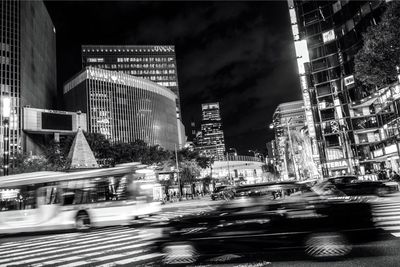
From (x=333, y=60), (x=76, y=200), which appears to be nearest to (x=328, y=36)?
(x=333, y=60)

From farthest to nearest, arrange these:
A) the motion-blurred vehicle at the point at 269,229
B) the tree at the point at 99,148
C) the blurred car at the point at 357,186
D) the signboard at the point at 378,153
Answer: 1. the tree at the point at 99,148
2. the signboard at the point at 378,153
3. the blurred car at the point at 357,186
4. the motion-blurred vehicle at the point at 269,229

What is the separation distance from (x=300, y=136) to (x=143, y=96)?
61.7 metres

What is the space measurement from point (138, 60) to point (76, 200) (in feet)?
529

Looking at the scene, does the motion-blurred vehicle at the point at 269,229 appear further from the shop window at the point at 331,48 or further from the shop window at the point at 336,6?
the shop window at the point at 336,6

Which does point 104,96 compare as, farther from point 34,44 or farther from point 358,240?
point 358,240

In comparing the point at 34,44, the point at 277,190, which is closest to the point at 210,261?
the point at 277,190

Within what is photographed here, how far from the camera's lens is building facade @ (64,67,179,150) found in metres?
113

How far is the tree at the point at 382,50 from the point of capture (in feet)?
53.3

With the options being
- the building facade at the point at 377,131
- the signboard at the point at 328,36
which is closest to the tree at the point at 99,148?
the building facade at the point at 377,131

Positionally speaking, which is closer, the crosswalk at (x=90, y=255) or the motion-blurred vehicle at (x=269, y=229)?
the motion-blurred vehicle at (x=269, y=229)

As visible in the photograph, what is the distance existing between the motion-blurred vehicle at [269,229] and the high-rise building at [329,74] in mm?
52203

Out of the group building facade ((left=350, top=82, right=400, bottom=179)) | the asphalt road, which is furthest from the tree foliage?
the asphalt road

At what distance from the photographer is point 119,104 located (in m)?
119

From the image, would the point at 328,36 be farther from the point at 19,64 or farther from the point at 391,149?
the point at 19,64
